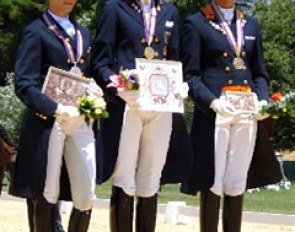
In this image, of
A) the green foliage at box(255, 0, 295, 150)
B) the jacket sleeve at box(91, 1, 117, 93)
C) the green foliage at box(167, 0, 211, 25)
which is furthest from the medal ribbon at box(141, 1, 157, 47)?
the green foliage at box(255, 0, 295, 150)

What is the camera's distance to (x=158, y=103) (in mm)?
6445

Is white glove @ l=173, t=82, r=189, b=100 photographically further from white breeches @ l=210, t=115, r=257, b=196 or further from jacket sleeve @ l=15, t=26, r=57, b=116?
jacket sleeve @ l=15, t=26, r=57, b=116

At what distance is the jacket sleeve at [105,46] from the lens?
6602mm

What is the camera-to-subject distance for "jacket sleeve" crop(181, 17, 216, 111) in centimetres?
693

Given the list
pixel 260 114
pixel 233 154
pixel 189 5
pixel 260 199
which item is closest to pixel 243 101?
pixel 260 114

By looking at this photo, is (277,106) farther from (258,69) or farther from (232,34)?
(232,34)

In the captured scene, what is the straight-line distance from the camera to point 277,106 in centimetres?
680

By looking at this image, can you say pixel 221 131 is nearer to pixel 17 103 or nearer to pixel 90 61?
pixel 90 61

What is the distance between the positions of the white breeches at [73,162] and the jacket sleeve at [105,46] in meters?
0.42

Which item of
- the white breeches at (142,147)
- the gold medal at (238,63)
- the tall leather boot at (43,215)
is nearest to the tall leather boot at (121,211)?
the white breeches at (142,147)

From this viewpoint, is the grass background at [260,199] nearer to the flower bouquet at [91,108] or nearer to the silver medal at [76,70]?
the silver medal at [76,70]

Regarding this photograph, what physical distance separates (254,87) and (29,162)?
1826 mm

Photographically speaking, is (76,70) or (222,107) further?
(222,107)

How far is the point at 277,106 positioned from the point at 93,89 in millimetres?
1339
